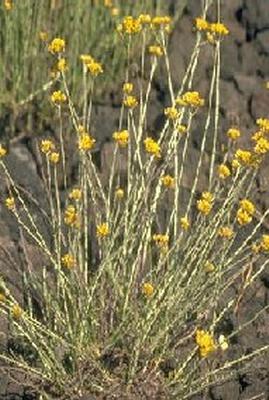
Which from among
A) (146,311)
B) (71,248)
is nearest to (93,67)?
(71,248)

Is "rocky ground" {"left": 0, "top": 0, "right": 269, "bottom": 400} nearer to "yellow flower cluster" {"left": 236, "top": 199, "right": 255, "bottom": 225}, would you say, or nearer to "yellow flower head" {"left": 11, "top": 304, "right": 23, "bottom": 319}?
"yellow flower head" {"left": 11, "top": 304, "right": 23, "bottom": 319}

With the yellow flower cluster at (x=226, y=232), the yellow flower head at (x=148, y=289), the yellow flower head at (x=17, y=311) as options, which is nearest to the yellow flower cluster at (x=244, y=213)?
the yellow flower cluster at (x=226, y=232)

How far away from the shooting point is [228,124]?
12.0 ft

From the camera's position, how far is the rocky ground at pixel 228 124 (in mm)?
2682

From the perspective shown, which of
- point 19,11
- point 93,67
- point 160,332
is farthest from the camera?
point 19,11

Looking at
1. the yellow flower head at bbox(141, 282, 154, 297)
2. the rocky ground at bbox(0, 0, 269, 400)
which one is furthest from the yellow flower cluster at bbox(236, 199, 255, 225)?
the rocky ground at bbox(0, 0, 269, 400)

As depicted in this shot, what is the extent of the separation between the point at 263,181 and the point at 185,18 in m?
1.28

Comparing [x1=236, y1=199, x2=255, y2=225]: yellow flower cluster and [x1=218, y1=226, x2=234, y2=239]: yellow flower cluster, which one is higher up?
[x1=236, y1=199, x2=255, y2=225]: yellow flower cluster

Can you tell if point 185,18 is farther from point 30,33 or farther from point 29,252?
point 29,252

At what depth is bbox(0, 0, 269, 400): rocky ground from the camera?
2.68 metres

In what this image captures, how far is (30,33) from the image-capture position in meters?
3.87

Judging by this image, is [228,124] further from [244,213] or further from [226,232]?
[244,213]

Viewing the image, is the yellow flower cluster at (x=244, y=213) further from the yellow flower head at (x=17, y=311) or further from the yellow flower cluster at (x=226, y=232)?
the yellow flower head at (x=17, y=311)

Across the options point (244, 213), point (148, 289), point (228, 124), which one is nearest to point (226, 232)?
point (244, 213)
